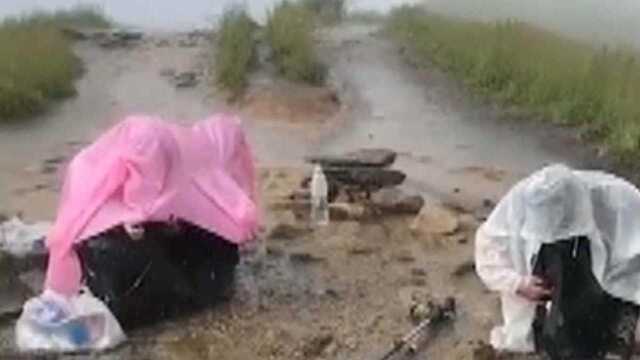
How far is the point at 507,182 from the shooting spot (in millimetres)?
11977

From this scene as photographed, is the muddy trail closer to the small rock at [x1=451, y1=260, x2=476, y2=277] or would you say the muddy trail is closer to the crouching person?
the small rock at [x1=451, y1=260, x2=476, y2=277]

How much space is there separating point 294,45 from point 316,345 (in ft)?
42.3

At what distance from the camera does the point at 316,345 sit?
7438 millimetres

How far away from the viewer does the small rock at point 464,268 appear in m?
8.78

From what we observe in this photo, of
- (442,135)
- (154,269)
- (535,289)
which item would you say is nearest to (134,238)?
(154,269)

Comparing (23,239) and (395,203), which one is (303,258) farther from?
(23,239)

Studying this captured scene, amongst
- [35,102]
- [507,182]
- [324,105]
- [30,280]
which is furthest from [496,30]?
[30,280]

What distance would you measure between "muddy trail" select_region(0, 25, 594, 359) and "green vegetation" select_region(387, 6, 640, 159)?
329 mm

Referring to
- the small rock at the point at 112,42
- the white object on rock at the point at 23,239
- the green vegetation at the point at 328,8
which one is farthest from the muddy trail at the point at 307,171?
the green vegetation at the point at 328,8

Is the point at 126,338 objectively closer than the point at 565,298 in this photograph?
No

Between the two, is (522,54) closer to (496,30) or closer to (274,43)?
(496,30)

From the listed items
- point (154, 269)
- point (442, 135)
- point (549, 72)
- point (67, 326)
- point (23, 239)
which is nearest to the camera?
point (67, 326)

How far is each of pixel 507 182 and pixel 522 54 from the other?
233 inches

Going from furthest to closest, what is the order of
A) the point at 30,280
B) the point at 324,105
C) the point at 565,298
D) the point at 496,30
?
1. the point at 496,30
2. the point at 324,105
3. the point at 30,280
4. the point at 565,298
